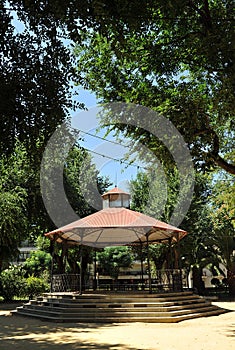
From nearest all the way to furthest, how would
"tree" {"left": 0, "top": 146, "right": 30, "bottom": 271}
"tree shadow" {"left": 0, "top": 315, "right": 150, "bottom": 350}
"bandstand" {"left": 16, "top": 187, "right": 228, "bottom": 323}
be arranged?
"tree shadow" {"left": 0, "top": 315, "right": 150, "bottom": 350} → "bandstand" {"left": 16, "top": 187, "right": 228, "bottom": 323} → "tree" {"left": 0, "top": 146, "right": 30, "bottom": 271}

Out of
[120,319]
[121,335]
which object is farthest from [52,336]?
[120,319]

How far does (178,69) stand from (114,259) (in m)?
25.1

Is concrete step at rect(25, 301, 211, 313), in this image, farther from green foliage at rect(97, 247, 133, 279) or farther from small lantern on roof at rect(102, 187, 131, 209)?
green foliage at rect(97, 247, 133, 279)

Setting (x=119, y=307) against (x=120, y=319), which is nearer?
(x=120, y=319)

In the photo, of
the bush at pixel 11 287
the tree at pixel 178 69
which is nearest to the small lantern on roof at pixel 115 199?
the tree at pixel 178 69

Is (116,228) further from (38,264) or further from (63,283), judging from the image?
(38,264)

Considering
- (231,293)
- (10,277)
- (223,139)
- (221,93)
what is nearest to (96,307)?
(223,139)

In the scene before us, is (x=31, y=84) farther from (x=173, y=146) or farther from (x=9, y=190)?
(x=9, y=190)

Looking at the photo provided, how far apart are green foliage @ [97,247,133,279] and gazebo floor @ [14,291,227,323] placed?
690 inches

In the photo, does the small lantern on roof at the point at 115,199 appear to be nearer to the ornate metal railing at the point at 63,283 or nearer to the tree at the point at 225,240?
the ornate metal railing at the point at 63,283

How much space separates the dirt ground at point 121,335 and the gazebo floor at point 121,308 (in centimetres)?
61

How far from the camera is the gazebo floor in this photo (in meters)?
12.9

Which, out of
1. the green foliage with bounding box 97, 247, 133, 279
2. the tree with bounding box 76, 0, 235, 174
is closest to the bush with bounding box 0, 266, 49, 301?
the green foliage with bounding box 97, 247, 133, 279

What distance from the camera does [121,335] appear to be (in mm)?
9727
